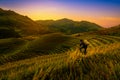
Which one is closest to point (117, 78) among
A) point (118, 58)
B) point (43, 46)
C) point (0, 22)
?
point (118, 58)

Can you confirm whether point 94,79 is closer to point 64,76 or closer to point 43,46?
point 64,76

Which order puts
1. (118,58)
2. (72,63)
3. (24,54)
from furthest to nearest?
(24,54) → (118,58) → (72,63)

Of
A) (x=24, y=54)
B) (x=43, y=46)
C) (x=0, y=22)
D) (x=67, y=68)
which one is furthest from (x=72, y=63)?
(x=0, y=22)

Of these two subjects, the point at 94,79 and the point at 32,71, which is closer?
the point at 94,79

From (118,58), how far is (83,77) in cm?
178

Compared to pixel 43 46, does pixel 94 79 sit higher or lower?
higher

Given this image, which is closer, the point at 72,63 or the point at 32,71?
the point at 32,71

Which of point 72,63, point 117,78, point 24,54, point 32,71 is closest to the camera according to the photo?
point 117,78

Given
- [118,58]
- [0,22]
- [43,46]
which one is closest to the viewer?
[118,58]

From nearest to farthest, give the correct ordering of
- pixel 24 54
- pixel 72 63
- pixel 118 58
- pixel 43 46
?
1. pixel 72 63
2. pixel 118 58
3. pixel 24 54
4. pixel 43 46

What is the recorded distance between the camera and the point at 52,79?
13.7ft

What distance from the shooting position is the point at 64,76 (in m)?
4.34

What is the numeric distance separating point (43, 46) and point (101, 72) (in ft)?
132

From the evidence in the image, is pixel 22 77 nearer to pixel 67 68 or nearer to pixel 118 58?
pixel 67 68
